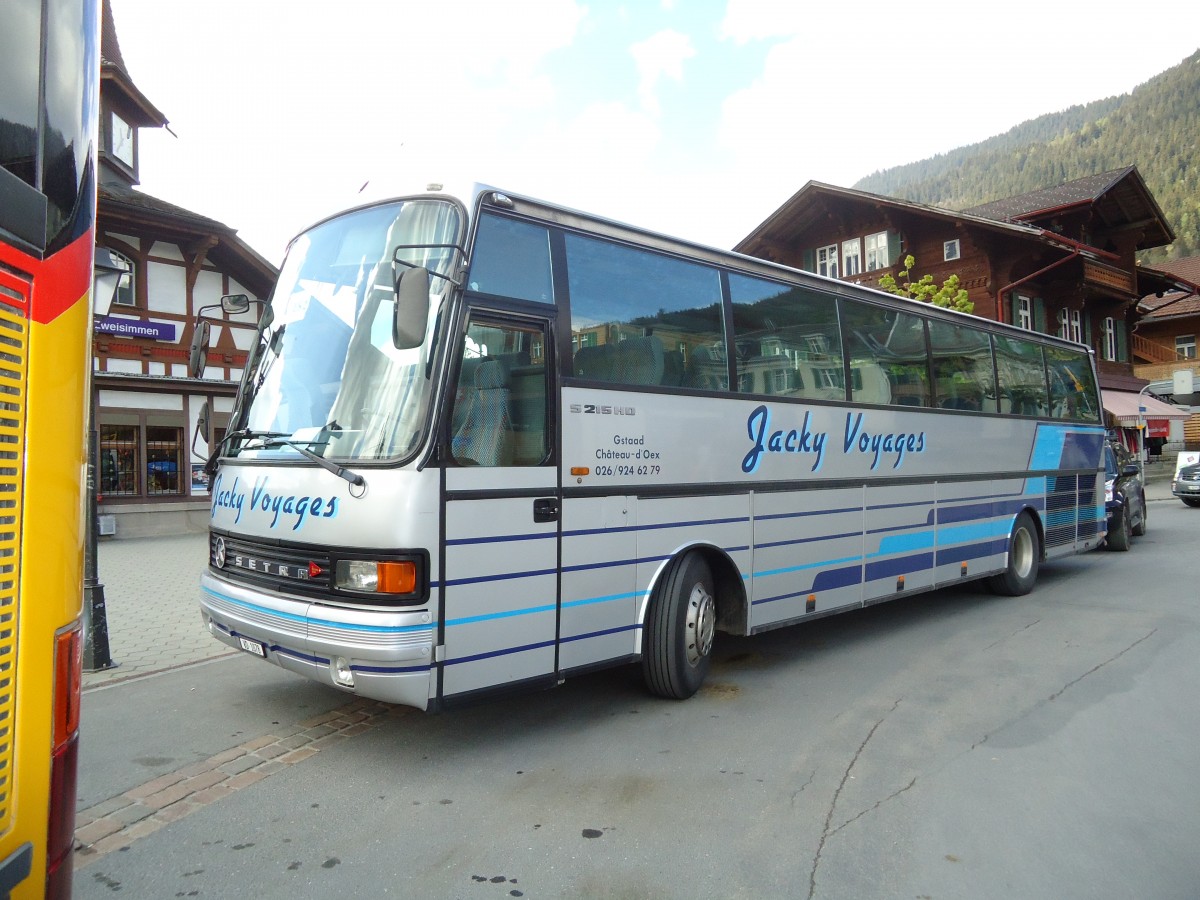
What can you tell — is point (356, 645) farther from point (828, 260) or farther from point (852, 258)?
point (828, 260)

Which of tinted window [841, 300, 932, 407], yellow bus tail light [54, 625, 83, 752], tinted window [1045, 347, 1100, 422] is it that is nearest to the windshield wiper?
yellow bus tail light [54, 625, 83, 752]

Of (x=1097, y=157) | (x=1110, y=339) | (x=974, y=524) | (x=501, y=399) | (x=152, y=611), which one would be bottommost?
(x=152, y=611)

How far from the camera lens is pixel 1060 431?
11.2 m

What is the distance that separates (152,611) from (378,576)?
6.91 m

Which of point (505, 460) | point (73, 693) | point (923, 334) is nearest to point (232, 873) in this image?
point (73, 693)

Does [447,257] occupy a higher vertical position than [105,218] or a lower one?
lower

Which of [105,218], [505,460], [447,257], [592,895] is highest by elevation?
[105,218]

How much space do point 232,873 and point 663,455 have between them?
3.42 metres

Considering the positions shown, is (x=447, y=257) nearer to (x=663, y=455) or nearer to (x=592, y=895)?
(x=663, y=455)

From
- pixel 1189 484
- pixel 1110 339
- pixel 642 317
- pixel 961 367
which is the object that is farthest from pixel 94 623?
pixel 1110 339

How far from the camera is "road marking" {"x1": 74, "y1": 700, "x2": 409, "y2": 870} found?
12.8 feet

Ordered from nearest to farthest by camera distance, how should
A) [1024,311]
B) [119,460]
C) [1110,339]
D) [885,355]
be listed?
1. [885,355]
2. [119,460]
3. [1024,311]
4. [1110,339]

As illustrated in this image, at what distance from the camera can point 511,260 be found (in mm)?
4984

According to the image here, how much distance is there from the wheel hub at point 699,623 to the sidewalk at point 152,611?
4.29 m
